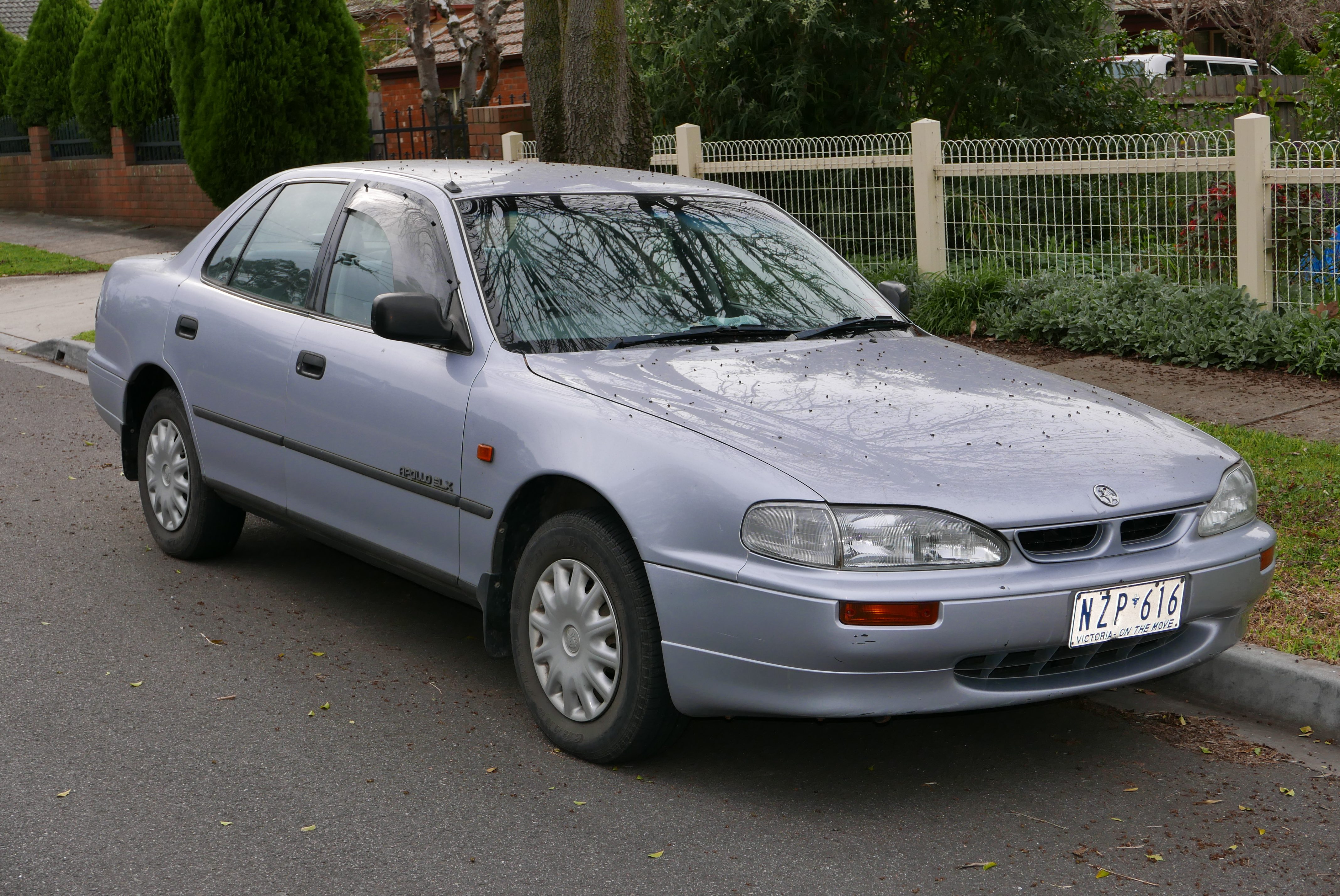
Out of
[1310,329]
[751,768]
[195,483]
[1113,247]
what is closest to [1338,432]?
[1310,329]

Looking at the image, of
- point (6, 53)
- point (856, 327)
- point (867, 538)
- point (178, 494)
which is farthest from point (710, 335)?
point (6, 53)

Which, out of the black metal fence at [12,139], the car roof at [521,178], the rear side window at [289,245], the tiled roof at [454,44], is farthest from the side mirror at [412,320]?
the tiled roof at [454,44]

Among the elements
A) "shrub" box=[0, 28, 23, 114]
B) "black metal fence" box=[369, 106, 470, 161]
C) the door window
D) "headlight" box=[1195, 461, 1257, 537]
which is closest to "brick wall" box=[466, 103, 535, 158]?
"black metal fence" box=[369, 106, 470, 161]

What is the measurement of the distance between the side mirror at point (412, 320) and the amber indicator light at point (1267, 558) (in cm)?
240

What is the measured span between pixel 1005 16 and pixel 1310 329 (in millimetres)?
7384

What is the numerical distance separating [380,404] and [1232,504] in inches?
103

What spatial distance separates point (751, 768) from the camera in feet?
13.7

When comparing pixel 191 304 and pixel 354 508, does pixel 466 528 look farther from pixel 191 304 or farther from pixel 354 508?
pixel 191 304

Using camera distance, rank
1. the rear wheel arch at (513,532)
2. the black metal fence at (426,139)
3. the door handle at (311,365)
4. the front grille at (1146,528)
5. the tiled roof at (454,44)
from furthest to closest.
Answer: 1. the tiled roof at (454,44)
2. the black metal fence at (426,139)
3. the door handle at (311,365)
4. the rear wheel arch at (513,532)
5. the front grille at (1146,528)

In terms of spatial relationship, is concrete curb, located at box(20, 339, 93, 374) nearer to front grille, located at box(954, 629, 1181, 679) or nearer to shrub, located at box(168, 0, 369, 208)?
shrub, located at box(168, 0, 369, 208)

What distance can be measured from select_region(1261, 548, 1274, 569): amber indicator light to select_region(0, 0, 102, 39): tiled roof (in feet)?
140

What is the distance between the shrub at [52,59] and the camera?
83.4 ft

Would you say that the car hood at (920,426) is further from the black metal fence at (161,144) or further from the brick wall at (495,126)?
the black metal fence at (161,144)

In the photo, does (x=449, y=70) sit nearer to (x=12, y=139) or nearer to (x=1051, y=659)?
(x=12, y=139)
